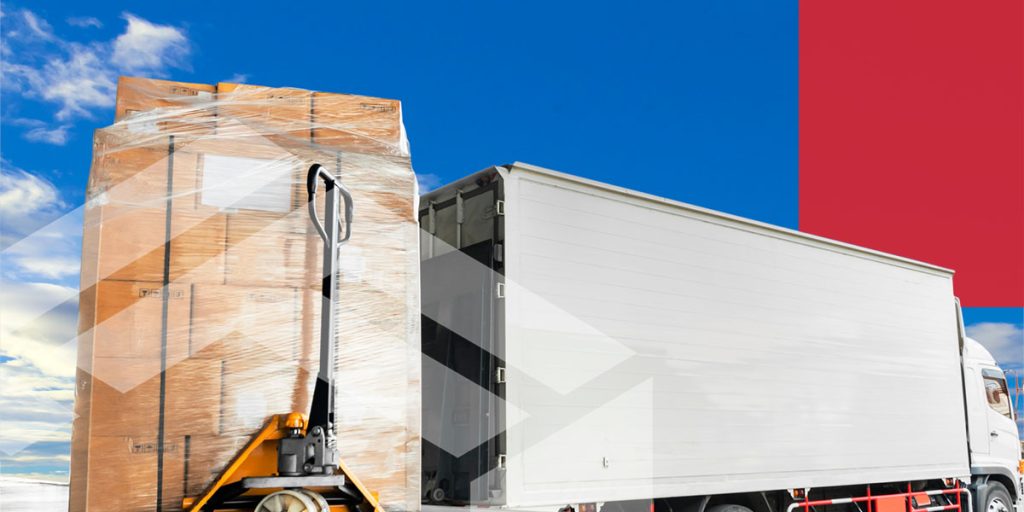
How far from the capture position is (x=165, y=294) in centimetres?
492

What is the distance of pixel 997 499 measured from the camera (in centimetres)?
1158

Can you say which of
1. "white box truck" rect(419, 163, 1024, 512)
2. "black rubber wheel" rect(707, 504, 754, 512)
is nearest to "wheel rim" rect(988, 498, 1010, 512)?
"white box truck" rect(419, 163, 1024, 512)

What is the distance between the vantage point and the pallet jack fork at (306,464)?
4773 mm

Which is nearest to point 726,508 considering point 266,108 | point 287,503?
point 287,503

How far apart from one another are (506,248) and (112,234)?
2612 mm

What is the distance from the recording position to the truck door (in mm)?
11555

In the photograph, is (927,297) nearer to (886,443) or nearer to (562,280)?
(886,443)

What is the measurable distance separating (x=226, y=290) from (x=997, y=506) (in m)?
10.5

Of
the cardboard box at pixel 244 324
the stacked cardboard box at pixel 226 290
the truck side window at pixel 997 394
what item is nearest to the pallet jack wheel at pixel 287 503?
the stacked cardboard box at pixel 226 290

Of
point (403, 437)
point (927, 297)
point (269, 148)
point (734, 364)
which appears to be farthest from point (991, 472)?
point (269, 148)

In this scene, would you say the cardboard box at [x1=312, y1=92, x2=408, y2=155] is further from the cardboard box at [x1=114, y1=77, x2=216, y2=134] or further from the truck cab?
the truck cab

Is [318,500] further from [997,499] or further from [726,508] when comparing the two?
[997,499]

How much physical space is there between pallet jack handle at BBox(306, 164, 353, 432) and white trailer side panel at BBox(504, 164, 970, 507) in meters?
1.63

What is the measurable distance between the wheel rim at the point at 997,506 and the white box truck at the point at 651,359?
5.79ft
